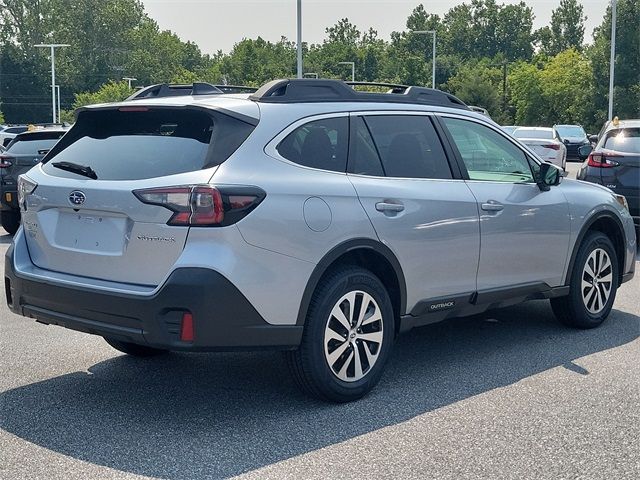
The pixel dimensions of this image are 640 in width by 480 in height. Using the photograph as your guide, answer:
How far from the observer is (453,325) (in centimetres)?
709

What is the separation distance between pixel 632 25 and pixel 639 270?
56.4 m

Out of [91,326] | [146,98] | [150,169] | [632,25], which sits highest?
[632,25]

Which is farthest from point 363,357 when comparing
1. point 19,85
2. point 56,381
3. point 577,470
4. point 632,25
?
point 19,85

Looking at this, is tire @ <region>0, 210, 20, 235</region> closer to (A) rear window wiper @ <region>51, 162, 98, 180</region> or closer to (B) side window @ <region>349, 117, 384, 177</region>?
(A) rear window wiper @ <region>51, 162, 98, 180</region>

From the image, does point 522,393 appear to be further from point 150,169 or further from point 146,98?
point 146,98

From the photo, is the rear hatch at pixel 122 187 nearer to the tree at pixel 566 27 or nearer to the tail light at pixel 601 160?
the tail light at pixel 601 160

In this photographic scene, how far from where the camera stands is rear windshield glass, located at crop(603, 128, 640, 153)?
11.2 meters

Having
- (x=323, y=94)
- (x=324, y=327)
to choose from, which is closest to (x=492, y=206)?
(x=323, y=94)

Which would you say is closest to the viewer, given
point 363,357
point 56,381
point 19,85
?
point 363,357

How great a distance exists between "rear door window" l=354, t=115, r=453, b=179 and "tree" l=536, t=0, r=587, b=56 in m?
131

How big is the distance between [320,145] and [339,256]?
2.20 ft

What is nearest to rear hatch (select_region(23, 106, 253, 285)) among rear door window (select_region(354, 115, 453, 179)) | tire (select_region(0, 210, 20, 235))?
rear door window (select_region(354, 115, 453, 179))

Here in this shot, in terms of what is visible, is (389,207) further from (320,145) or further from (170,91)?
(170,91)

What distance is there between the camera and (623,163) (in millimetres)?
11031
